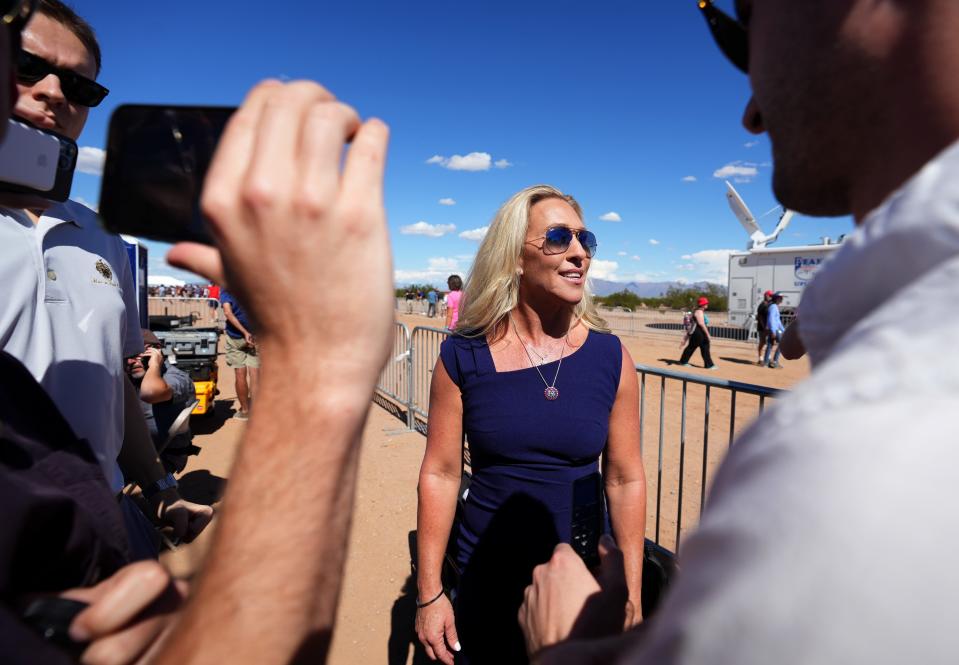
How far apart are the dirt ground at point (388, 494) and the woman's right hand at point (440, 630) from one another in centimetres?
96

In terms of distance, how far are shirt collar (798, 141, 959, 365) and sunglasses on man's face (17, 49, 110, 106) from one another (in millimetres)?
2399

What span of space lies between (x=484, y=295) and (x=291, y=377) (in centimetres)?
187

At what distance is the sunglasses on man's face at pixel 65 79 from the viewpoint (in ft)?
5.64

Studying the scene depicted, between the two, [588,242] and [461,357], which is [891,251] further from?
[588,242]

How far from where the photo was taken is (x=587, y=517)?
6.91 ft

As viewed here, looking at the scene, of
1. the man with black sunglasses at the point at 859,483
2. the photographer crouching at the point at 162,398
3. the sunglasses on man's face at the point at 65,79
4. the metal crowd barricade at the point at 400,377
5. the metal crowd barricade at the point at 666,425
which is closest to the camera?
the man with black sunglasses at the point at 859,483

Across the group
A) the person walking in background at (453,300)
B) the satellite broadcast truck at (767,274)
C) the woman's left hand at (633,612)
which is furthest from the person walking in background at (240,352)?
the satellite broadcast truck at (767,274)

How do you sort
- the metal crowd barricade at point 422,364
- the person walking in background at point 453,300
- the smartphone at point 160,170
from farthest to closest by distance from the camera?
the person walking in background at point 453,300 < the metal crowd barricade at point 422,364 < the smartphone at point 160,170

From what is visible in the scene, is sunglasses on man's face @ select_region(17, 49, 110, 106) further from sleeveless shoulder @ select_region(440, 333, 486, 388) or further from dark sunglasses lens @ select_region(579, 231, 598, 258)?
dark sunglasses lens @ select_region(579, 231, 598, 258)

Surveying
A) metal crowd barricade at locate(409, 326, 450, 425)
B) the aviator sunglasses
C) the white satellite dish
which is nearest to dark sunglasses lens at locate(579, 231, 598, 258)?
the aviator sunglasses

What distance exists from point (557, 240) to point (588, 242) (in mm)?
304

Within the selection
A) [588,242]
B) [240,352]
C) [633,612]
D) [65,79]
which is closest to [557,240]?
[588,242]

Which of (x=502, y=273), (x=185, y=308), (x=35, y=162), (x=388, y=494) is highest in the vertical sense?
(x=35, y=162)

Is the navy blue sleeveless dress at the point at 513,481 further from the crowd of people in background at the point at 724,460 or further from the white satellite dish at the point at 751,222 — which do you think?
the white satellite dish at the point at 751,222
